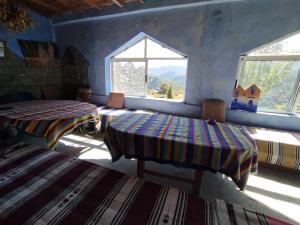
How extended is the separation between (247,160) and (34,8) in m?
5.12

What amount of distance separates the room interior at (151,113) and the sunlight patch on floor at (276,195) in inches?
0.5

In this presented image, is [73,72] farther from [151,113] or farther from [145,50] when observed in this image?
[151,113]

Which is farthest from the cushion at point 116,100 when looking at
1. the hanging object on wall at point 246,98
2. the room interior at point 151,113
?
the hanging object on wall at point 246,98

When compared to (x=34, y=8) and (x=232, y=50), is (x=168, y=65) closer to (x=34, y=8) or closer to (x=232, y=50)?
(x=232, y=50)

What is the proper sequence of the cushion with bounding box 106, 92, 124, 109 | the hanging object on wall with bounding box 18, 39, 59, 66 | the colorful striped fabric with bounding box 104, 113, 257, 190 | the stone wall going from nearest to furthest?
1. the colorful striped fabric with bounding box 104, 113, 257, 190
2. the stone wall
3. the hanging object on wall with bounding box 18, 39, 59, 66
4. the cushion with bounding box 106, 92, 124, 109

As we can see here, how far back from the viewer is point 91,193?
105cm

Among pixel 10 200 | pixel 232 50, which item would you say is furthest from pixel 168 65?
pixel 10 200

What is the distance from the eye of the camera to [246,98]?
9.45ft

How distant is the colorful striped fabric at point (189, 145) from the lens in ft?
4.44

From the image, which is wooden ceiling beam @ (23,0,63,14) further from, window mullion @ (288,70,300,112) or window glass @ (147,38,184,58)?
window mullion @ (288,70,300,112)

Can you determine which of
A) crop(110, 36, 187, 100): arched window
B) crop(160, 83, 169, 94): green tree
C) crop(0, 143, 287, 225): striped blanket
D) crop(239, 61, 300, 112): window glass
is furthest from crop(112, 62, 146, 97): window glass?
crop(0, 143, 287, 225): striped blanket

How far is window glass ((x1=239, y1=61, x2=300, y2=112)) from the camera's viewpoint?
2.64 metres

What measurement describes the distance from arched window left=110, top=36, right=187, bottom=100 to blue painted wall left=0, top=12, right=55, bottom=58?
76.5 inches

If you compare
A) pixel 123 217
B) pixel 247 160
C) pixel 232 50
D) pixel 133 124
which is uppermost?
pixel 232 50
